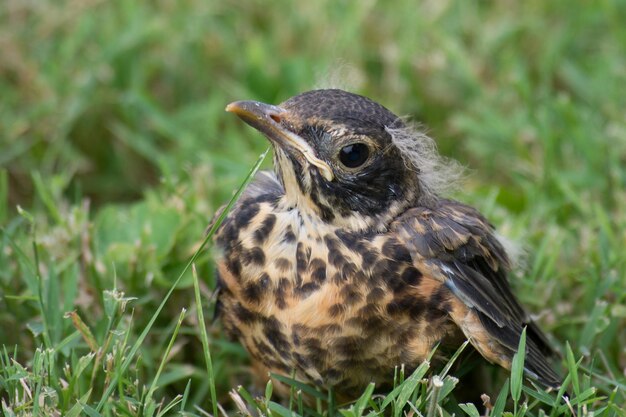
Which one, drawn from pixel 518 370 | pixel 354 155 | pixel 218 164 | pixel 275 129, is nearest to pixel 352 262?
pixel 354 155

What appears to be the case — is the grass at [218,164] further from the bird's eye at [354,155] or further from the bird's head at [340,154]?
the bird's eye at [354,155]

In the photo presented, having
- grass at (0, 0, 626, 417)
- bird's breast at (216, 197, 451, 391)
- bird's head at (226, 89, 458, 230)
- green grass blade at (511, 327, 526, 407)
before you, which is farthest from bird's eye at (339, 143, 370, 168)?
green grass blade at (511, 327, 526, 407)

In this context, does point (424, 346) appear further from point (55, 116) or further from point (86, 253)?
point (55, 116)

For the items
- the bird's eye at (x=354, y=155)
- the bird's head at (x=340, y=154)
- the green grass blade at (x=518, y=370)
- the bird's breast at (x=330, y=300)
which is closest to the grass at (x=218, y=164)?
the green grass blade at (x=518, y=370)

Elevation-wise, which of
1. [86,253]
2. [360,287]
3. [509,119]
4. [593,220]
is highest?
[509,119]

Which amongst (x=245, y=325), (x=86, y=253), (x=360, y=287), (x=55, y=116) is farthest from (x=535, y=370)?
(x=55, y=116)

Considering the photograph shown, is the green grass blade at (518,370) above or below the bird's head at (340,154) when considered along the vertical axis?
below
